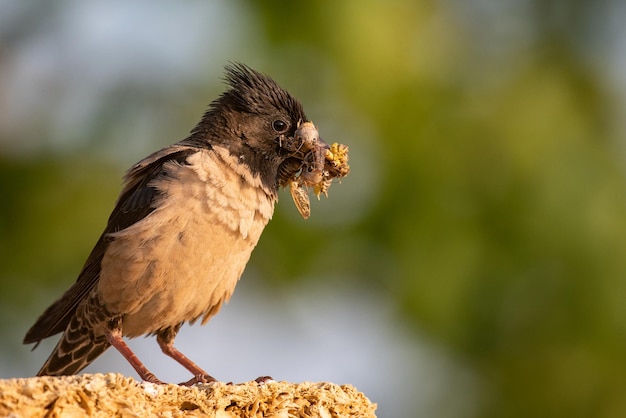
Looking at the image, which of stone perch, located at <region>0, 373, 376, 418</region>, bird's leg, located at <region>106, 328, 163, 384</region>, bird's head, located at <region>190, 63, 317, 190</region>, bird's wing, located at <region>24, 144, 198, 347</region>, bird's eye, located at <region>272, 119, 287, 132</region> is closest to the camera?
stone perch, located at <region>0, 373, 376, 418</region>

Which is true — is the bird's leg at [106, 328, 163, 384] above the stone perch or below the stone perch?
above

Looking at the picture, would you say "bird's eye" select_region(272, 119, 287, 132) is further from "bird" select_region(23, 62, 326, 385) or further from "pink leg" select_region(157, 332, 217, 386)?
"pink leg" select_region(157, 332, 217, 386)

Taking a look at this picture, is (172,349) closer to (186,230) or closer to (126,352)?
(126,352)

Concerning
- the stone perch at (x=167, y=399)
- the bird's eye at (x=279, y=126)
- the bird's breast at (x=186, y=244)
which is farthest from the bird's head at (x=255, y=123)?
the stone perch at (x=167, y=399)

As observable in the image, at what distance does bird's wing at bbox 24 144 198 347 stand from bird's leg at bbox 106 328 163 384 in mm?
327

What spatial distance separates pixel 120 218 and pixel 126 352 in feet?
2.81

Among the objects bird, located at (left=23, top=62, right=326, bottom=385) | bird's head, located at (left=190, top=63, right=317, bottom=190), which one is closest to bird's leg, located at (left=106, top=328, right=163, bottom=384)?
bird, located at (left=23, top=62, right=326, bottom=385)

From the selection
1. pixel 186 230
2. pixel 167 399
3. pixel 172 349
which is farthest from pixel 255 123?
pixel 167 399

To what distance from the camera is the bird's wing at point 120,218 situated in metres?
6.44

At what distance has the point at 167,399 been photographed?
4117 mm

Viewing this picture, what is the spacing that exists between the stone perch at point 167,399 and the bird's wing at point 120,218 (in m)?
2.20

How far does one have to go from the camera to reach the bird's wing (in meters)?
6.44

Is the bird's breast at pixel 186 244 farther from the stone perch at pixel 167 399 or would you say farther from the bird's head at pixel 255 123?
the stone perch at pixel 167 399

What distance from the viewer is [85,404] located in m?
3.81
